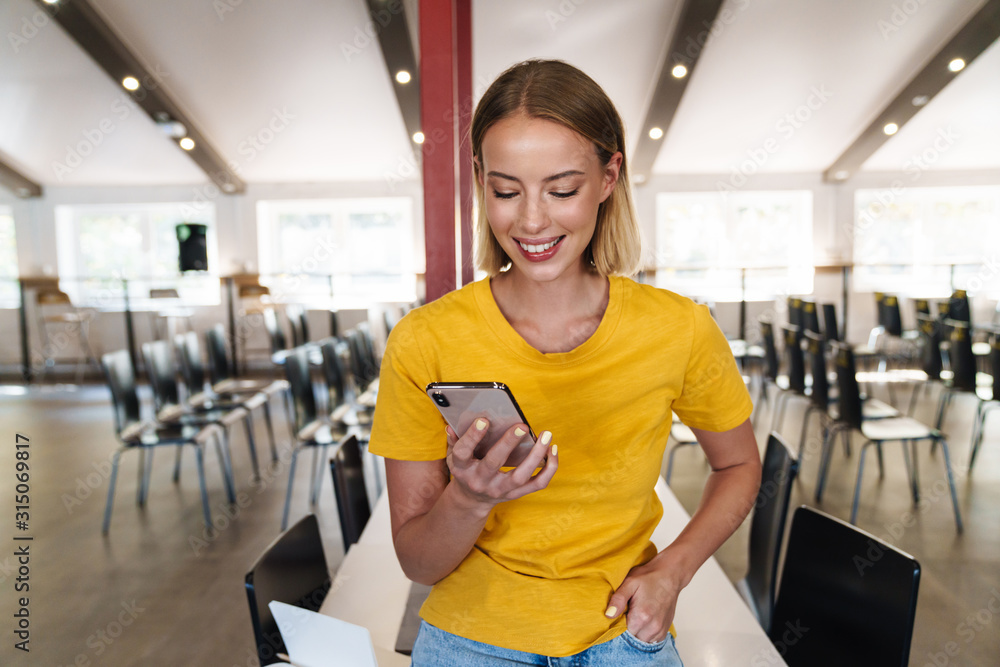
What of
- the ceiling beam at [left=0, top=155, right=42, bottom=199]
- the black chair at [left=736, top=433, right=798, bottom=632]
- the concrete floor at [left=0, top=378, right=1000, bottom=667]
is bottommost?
the concrete floor at [left=0, top=378, right=1000, bottom=667]

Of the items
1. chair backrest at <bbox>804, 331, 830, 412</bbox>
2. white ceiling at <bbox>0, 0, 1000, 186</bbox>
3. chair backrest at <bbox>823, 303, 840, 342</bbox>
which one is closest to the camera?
chair backrest at <bbox>804, 331, 830, 412</bbox>

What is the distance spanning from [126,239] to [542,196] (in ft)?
29.9

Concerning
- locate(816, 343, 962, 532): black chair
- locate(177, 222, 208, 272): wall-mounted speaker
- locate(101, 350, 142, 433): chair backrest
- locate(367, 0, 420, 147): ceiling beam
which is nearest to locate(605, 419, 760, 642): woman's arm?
locate(816, 343, 962, 532): black chair

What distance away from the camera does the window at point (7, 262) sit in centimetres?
786

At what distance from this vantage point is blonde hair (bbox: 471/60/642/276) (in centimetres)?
88

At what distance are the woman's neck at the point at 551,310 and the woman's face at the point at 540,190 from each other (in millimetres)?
99

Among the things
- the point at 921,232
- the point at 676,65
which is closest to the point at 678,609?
the point at 676,65

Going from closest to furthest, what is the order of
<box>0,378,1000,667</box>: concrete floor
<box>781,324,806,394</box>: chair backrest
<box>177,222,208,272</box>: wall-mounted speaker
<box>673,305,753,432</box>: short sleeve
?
<box>673,305,753,432</box>: short sleeve < <box>0,378,1000,667</box>: concrete floor < <box>781,324,806,394</box>: chair backrest < <box>177,222,208,272</box>: wall-mounted speaker

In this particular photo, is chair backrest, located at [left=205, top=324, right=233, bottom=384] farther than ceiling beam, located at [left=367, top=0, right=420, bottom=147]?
No

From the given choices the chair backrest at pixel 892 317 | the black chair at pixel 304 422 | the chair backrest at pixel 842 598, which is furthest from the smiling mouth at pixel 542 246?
the chair backrest at pixel 892 317

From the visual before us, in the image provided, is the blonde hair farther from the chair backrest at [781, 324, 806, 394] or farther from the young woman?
the chair backrest at [781, 324, 806, 394]

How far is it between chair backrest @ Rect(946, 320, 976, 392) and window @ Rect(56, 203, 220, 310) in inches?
311

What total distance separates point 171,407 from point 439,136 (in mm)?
2837

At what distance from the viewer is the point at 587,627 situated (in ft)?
2.91
